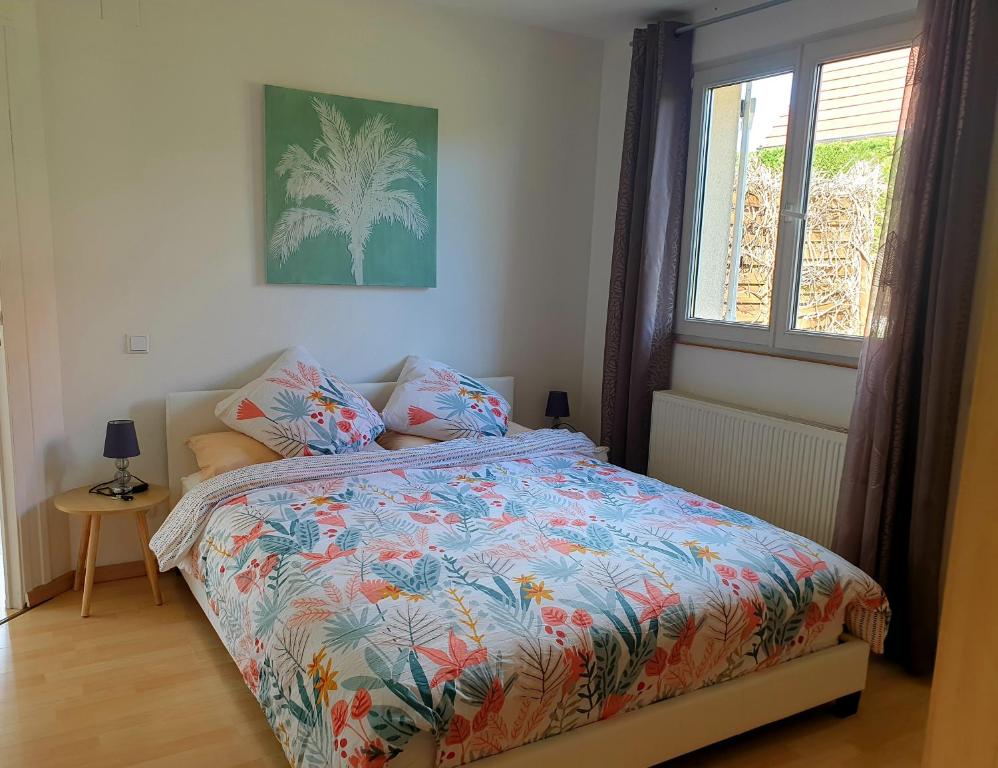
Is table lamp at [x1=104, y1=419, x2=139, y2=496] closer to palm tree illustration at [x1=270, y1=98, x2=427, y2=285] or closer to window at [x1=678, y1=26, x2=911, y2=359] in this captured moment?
palm tree illustration at [x1=270, y1=98, x2=427, y2=285]

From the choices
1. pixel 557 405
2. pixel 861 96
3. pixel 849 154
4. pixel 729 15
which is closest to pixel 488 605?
pixel 557 405

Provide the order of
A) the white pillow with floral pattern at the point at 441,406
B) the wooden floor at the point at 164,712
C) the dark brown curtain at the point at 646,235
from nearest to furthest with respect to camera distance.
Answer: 1. the wooden floor at the point at 164,712
2. the white pillow with floral pattern at the point at 441,406
3. the dark brown curtain at the point at 646,235

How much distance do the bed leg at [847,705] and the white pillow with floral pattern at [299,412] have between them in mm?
2111

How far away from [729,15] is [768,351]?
1544mm

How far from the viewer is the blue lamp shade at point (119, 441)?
10.2 ft

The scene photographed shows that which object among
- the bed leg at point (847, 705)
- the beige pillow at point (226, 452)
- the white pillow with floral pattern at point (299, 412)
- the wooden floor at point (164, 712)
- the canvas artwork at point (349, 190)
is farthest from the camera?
the canvas artwork at point (349, 190)

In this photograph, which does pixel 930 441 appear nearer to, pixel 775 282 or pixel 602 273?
pixel 775 282

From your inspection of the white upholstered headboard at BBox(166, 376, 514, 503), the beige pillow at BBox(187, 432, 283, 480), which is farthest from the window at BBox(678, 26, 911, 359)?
the white upholstered headboard at BBox(166, 376, 514, 503)

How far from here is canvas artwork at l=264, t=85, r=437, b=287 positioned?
3.54m

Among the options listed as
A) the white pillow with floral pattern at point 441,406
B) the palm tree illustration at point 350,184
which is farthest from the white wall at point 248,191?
the white pillow with floral pattern at point 441,406

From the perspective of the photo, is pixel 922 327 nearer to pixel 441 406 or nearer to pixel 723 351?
pixel 723 351

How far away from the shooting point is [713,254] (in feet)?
12.7

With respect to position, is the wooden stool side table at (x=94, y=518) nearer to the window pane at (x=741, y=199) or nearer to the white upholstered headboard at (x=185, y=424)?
the white upholstered headboard at (x=185, y=424)

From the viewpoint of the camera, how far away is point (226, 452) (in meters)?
3.19
